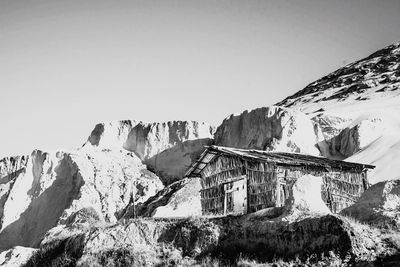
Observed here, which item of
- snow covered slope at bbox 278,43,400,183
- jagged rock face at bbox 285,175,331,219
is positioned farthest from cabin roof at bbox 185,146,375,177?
snow covered slope at bbox 278,43,400,183

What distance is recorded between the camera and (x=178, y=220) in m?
18.5

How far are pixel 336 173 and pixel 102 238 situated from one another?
14292 mm

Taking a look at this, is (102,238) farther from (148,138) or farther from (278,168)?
(148,138)

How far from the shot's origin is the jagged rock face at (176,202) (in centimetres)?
3553

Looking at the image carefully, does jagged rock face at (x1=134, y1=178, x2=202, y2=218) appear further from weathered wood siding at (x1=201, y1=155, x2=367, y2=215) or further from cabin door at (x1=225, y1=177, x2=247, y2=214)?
cabin door at (x1=225, y1=177, x2=247, y2=214)

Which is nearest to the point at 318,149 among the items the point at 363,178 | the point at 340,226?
the point at 363,178

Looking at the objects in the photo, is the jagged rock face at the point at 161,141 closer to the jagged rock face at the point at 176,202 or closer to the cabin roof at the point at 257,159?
the jagged rock face at the point at 176,202

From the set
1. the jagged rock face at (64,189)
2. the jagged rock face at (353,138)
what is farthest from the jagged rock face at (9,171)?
the jagged rock face at (353,138)

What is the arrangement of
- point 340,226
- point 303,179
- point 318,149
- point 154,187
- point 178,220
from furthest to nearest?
point 154,187
point 318,149
point 178,220
point 303,179
point 340,226

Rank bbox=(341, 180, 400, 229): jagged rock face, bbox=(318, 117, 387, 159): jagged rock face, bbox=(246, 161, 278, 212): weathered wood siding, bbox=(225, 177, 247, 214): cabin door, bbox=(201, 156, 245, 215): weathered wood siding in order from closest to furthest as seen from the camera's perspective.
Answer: bbox=(341, 180, 400, 229): jagged rock face < bbox=(246, 161, 278, 212): weathered wood siding < bbox=(201, 156, 245, 215): weathered wood siding < bbox=(225, 177, 247, 214): cabin door < bbox=(318, 117, 387, 159): jagged rock face

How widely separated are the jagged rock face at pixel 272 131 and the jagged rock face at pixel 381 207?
94.5 ft

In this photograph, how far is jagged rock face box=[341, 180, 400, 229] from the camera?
45.6 ft

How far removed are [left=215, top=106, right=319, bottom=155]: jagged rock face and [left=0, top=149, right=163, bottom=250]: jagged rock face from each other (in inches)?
439

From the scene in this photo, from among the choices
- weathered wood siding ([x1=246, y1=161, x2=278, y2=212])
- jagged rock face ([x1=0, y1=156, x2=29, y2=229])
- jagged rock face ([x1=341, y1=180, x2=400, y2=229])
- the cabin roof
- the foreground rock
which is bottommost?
the foreground rock
